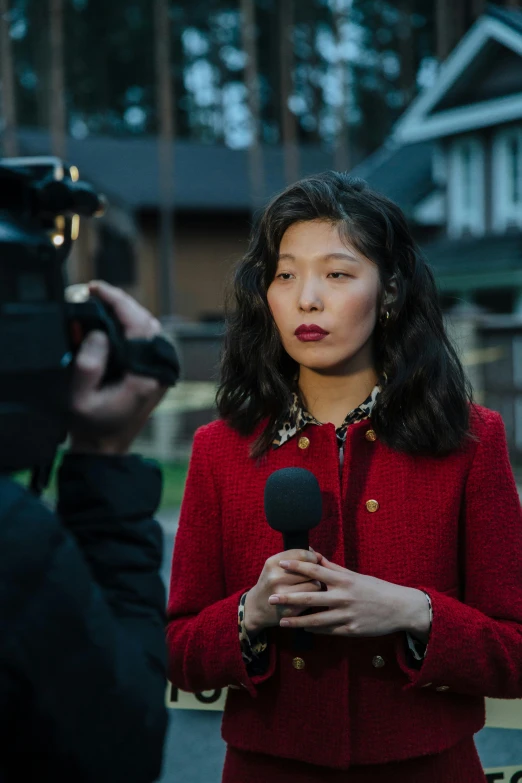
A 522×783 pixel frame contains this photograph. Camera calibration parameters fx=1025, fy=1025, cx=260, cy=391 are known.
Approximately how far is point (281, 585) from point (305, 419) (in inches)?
17.4

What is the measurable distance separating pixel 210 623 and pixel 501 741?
2.78 metres

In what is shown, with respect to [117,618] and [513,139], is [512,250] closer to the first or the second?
[513,139]

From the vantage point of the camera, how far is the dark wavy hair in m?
2.05

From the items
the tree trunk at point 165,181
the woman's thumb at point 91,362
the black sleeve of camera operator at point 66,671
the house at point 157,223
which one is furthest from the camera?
the house at point 157,223

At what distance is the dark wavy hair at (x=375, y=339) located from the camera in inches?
80.9

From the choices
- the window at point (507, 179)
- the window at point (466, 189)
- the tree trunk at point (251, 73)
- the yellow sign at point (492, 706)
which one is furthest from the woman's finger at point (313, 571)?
the tree trunk at point (251, 73)

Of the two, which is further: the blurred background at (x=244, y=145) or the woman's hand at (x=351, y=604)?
the blurred background at (x=244, y=145)

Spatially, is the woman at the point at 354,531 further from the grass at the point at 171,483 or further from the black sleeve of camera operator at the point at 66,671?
the grass at the point at 171,483

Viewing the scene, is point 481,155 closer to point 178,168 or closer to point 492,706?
point 178,168

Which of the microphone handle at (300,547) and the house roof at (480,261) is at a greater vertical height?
the microphone handle at (300,547)

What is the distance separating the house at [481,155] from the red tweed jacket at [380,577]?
19308 mm

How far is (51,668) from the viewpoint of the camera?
1249 mm

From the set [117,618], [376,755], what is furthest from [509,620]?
[117,618]

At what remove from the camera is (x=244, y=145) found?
42062 mm
